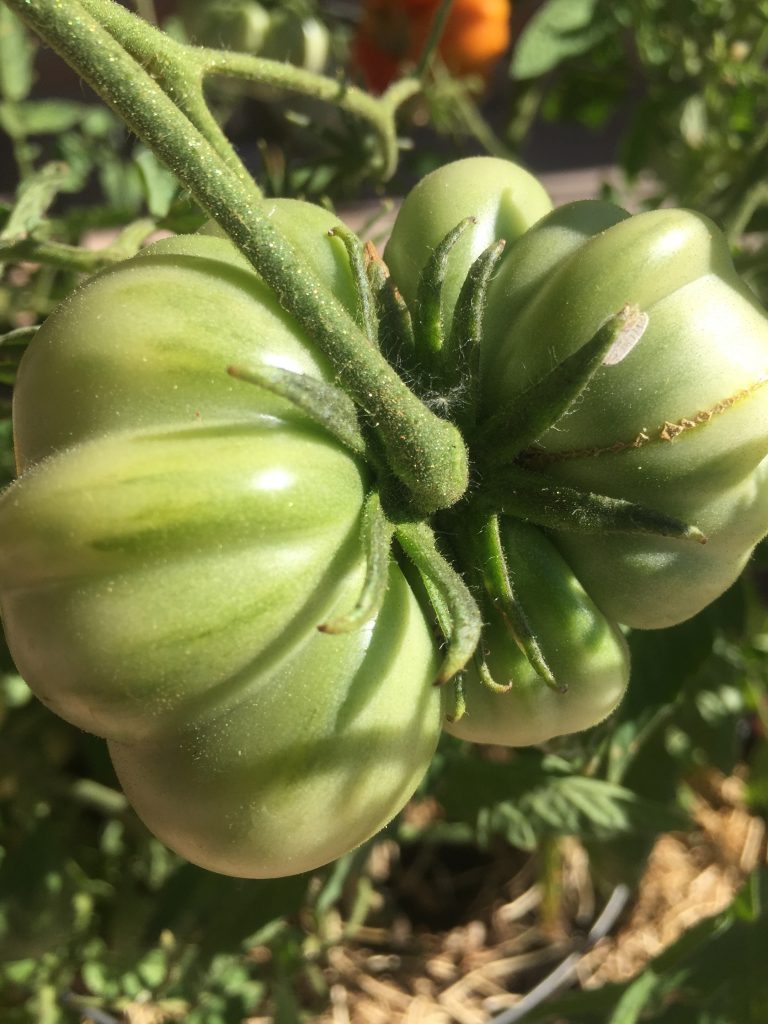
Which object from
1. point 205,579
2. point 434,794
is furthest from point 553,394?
point 434,794

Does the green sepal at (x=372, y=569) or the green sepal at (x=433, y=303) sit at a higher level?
the green sepal at (x=433, y=303)

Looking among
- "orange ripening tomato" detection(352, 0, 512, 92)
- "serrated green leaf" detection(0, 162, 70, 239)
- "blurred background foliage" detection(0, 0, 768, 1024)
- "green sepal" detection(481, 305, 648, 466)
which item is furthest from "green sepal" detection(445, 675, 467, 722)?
"orange ripening tomato" detection(352, 0, 512, 92)

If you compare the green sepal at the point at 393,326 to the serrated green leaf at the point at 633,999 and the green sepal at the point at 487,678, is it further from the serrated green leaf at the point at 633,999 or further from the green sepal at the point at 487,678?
the serrated green leaf at the point at 633,999

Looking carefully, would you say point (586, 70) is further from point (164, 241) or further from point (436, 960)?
point (436, 960)

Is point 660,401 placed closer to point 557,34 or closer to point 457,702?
point 457,702

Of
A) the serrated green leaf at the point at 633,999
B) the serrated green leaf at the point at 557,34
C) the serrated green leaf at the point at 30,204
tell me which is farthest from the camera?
the serrated green leaf at the point at 557,34

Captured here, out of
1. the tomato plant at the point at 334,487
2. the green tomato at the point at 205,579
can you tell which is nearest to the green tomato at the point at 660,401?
the tomato plant at the point at 334,487
